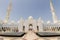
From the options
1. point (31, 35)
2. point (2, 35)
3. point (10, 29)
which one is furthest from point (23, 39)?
point (10, 29)

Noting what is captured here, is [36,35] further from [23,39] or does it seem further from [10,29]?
[10,29]

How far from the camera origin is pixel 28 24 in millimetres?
14711

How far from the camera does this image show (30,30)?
12117 mm

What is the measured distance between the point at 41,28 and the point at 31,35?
2.93 m

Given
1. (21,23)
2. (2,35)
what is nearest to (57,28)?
(21,23)

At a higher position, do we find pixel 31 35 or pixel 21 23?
pixel 21 23

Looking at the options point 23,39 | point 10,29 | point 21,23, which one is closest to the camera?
point 23,39

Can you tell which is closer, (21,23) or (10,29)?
(10,29)

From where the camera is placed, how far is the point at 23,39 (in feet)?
35.6

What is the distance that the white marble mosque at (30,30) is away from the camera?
11.1 metres

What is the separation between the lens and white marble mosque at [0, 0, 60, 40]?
1106cm

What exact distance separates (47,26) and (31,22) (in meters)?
1.88

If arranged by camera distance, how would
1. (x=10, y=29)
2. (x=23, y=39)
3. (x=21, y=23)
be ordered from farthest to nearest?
(x=21, y=23) → (x=10, y=29) → (x=23, y=39)

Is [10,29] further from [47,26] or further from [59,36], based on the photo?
[59,36]
